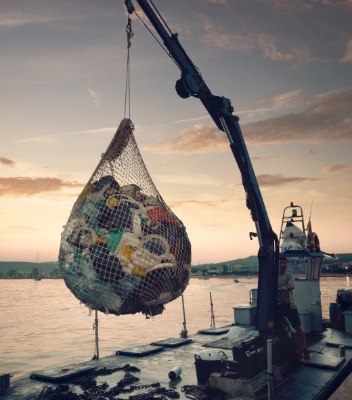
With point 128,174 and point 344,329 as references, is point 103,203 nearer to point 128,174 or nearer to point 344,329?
point 128,174

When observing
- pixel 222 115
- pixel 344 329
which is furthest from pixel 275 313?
pixel 344 329

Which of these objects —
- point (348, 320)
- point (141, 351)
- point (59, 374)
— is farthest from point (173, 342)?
point (348, 320)

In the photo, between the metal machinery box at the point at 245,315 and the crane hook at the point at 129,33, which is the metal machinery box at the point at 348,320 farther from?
the crane hook at the point at 129,33

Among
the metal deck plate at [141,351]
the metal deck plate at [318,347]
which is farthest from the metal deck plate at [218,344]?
the metal deck plate at [318,347]

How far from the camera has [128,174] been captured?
566 centimetres

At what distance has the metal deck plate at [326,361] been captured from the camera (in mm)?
Answer: 9023

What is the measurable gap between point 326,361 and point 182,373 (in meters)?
4.00

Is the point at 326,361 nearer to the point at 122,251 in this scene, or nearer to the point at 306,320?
the point at 306,320

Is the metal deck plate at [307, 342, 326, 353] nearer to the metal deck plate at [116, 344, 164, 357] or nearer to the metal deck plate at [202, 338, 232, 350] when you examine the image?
the metal deck plate at [202, 338, 232, 350]

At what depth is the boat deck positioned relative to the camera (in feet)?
24.3

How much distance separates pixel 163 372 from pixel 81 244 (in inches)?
222

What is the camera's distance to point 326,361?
941 cm

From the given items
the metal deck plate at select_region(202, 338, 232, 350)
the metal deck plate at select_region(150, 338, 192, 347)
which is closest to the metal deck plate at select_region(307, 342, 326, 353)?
the metal deck plate at select_region(202, 338, 232, 350)

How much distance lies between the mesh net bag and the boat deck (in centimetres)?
336
